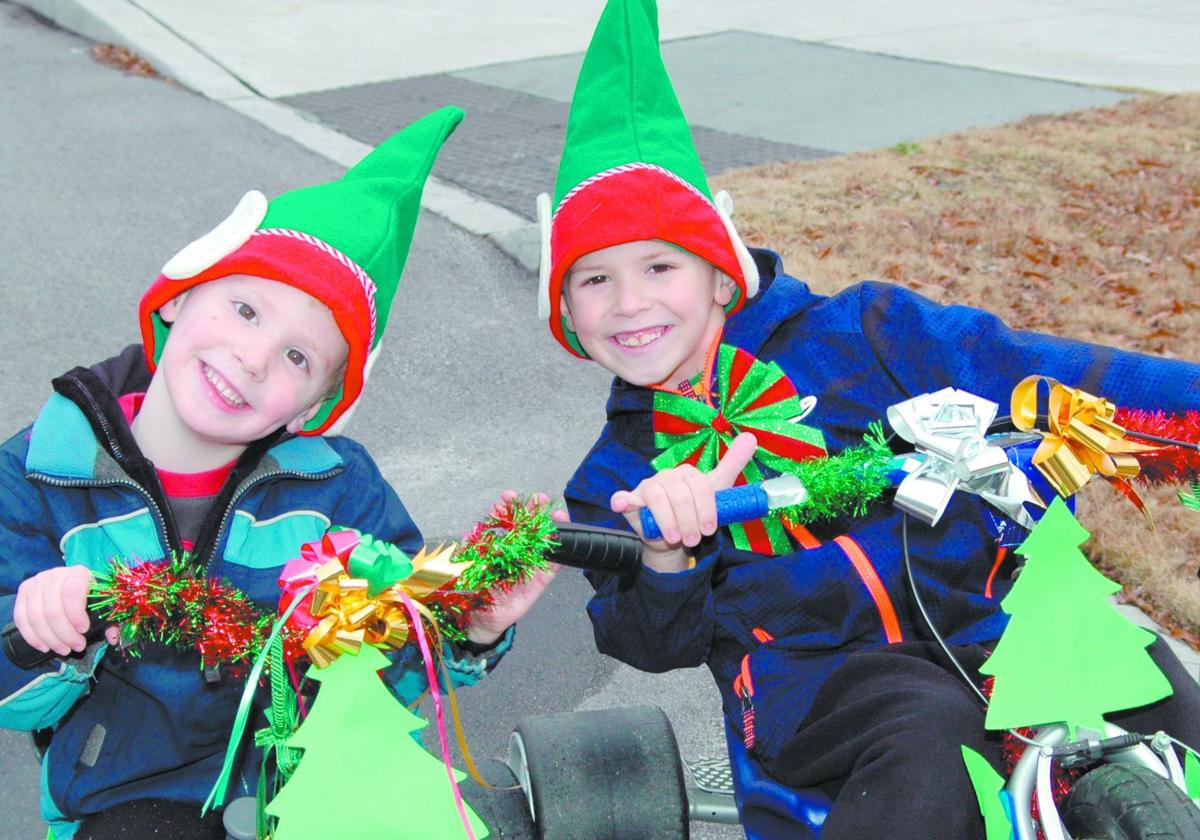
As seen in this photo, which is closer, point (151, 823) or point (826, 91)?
point (151, 823)

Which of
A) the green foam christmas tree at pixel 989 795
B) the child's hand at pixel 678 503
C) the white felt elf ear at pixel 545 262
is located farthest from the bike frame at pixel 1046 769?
the white felt elf ear at pixel 545 262

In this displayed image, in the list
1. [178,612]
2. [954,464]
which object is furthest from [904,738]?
[178,612]

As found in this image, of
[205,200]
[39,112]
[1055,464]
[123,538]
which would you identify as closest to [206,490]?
[123,538]

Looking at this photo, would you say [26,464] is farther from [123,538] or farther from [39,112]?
[39,112]

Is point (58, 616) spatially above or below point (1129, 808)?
above

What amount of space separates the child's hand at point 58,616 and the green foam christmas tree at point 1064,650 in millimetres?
1118

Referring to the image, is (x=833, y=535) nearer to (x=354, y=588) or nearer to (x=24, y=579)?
(x=354, y=588)

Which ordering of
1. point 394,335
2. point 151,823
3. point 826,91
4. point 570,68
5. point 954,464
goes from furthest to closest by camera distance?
point 570,68
point 826,91
point 394,335
point 151,823
point 954,464

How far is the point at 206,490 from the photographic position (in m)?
2.10

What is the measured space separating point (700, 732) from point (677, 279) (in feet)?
4.44

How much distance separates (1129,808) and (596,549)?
688 millimetres

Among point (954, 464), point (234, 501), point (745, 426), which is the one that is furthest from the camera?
point (745, 426)

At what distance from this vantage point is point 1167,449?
1755 millimetres

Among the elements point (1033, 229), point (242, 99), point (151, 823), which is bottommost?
point (1033, 229)
